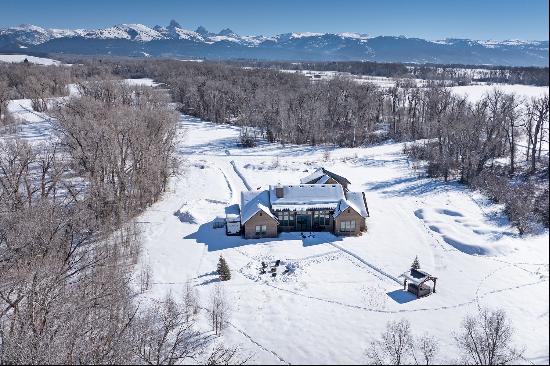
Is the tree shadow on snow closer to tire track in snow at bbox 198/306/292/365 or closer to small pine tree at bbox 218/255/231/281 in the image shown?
tire track in snow at bbox 198/306/292/365

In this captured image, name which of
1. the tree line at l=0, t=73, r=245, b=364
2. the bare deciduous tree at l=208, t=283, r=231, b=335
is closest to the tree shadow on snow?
the bare deciduous tree at l=208, t=283, r=231, b=335

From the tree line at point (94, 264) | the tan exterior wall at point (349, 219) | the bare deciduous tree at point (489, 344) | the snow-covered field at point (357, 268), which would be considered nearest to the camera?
the tree line at point (94, 264)

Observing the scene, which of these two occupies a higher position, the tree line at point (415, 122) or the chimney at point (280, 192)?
the tree line at point (415, 122)

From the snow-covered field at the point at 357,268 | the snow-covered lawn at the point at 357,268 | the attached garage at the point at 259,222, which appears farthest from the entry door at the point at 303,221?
the attached garage at the point at 259,222

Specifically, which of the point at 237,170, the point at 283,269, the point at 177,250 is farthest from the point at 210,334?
the point at 237,170

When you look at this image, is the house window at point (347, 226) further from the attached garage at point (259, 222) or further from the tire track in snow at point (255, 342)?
the tire track in snow at point (255, 342)

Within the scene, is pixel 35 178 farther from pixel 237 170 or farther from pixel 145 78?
Answer: pixel 145 78

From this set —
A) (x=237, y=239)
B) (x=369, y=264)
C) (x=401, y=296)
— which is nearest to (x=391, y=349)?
(x=401, y=296)
